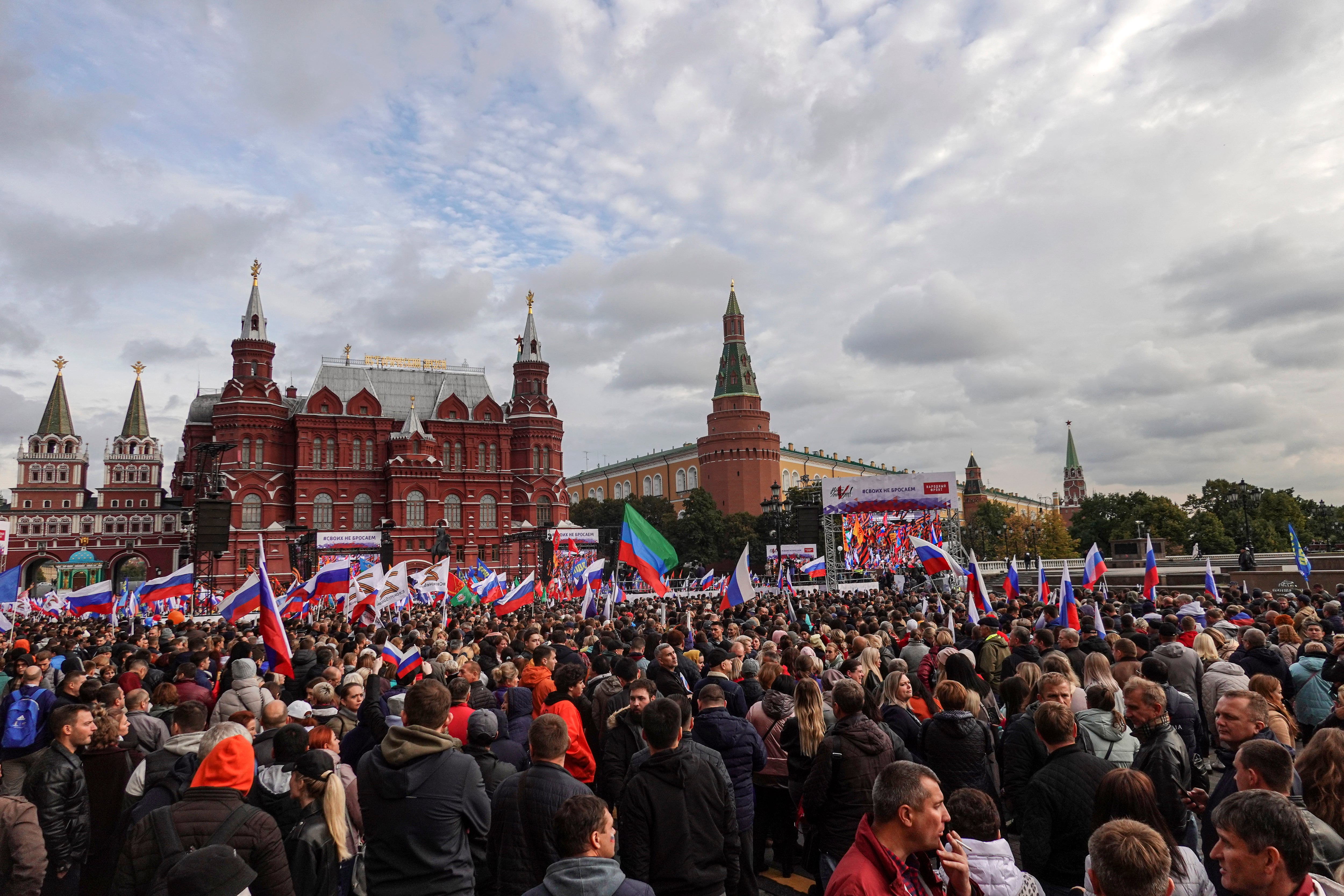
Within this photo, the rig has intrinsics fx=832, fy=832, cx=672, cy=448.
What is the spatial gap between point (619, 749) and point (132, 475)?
88495 mm

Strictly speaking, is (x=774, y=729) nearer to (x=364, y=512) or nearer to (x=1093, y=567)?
(x=1093, y=567)

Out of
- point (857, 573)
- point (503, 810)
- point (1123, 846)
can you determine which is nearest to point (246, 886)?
point (503, 810)

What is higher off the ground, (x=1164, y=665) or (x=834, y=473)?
(x=834, y=473)

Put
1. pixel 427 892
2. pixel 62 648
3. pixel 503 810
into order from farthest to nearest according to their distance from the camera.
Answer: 1. pixel 62 648
2. pixel 503 810
3. pixel 427 892

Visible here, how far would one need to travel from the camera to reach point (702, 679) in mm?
7875

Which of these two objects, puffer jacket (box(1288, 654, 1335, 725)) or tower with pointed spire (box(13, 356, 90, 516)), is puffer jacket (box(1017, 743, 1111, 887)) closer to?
puffer jacket (box(1288, 654, 1335, 725))

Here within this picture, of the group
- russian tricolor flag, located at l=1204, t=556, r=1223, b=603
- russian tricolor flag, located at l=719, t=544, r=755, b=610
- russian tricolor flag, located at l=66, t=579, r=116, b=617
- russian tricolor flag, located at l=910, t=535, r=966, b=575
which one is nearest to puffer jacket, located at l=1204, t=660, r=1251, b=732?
russian tricolor flag, located at l=719, t=544, r=755, b=610

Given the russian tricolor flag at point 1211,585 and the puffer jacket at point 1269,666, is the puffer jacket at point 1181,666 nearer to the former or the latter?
the puffer jacket at point 1269,666

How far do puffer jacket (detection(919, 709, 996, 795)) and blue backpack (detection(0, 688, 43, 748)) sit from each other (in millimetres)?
7088

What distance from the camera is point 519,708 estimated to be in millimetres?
7023

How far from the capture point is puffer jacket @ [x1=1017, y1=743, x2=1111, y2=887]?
4125mm

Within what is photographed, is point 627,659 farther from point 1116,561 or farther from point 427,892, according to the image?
point 1116,561

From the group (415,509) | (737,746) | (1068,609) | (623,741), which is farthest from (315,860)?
(415,509)

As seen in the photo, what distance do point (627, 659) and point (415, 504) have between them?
5886 centimetres
